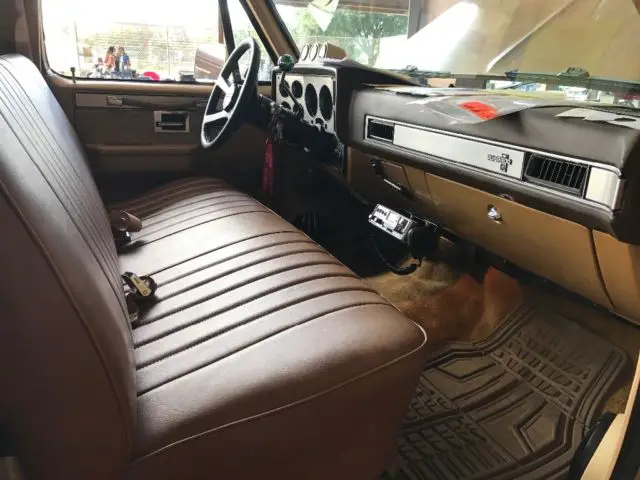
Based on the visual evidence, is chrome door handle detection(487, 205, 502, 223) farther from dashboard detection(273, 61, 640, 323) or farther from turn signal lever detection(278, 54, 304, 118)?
turn signal lever detection(278, 54, 304, 118)

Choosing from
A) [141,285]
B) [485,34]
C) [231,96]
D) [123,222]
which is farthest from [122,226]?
[485,34]

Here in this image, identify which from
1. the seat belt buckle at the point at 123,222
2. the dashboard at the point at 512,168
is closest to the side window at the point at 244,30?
the dashboard at the point at 512,168

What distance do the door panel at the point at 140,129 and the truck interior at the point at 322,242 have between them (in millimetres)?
11

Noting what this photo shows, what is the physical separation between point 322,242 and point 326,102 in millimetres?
789

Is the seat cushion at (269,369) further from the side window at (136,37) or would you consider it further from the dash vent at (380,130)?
the side window at (136,37)

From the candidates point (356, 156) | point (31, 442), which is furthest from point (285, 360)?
point (356, 156)

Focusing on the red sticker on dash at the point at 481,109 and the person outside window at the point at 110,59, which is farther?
the person outside window at the point at 110,59

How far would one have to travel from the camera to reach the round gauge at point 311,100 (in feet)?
6.00

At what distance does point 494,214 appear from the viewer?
1276 millimetres

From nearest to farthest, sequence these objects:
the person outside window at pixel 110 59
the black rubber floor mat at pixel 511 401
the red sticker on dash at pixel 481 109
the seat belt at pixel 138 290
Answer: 1. the red sticker on dash at pixel 481 109
2. the seat belt at pixel 138 290
3. the black rubber floor mat at pixel 511 401
4. the person outside window at pixel 110 59

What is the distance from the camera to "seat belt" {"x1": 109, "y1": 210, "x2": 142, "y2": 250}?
5.17ft

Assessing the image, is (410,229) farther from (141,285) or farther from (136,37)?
(136,37)

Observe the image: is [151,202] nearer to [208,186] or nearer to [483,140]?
[208,186]

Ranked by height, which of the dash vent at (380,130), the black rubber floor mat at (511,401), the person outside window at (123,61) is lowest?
the black rubber floor mat at (511,401)
